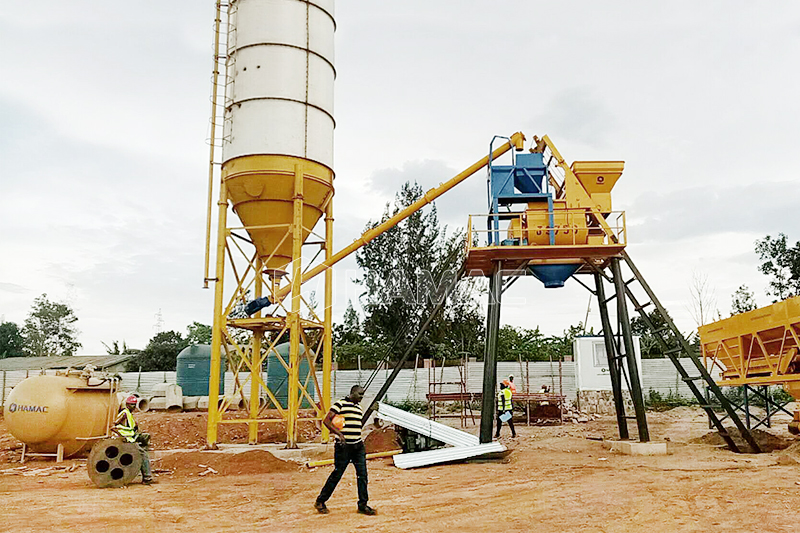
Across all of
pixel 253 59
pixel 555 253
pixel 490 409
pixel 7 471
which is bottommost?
pixel 7 471

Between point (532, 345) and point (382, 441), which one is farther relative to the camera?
point (532, 345)

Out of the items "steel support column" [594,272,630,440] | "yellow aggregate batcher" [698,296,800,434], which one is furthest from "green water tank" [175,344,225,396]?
"yellow aggregate batcher" [698,296,800,434]

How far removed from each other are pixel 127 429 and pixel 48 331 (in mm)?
59633

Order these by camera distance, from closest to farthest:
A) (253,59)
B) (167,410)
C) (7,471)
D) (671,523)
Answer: (671,523), (7,471), (253,59), (167,410)

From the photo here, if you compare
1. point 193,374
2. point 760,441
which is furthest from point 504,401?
point 193,374

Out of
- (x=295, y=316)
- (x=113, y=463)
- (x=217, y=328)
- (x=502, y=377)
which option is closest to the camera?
(x=113, y=463)

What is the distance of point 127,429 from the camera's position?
512 inches

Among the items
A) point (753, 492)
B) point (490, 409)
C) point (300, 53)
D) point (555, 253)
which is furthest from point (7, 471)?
point (753, 492)

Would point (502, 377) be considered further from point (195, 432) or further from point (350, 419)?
point (350, 419)

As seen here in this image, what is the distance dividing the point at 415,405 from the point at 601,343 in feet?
29.2

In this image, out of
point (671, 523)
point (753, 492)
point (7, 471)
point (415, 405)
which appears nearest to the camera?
point (671, 523)

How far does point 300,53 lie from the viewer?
59.4 ft

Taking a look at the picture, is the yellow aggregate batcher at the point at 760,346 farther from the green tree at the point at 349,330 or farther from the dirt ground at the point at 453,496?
the green tree at the point at 349,330

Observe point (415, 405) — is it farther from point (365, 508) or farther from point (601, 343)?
point (365, 508)
